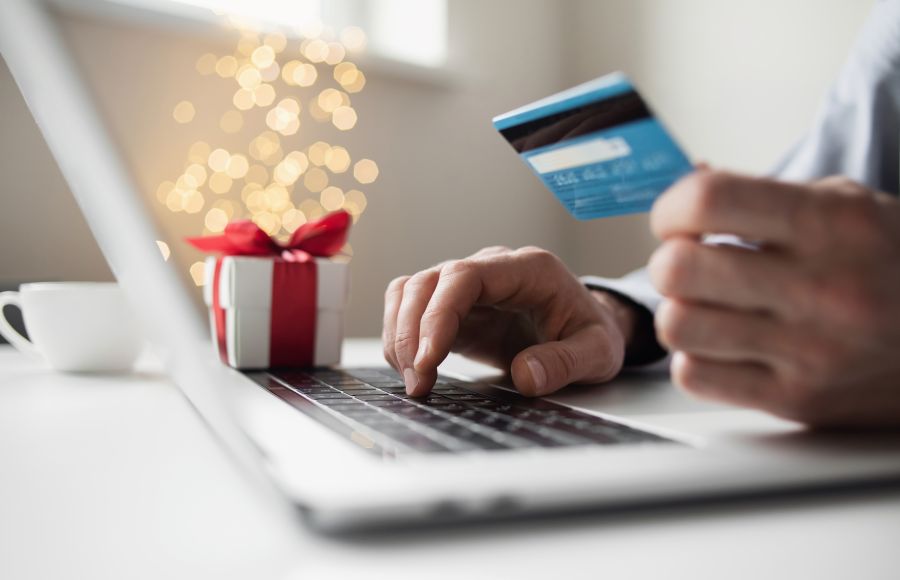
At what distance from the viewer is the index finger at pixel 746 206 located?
319 mm

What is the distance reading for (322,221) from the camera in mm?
875

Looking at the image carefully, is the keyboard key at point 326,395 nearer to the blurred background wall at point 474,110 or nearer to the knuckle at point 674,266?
the knuckle at point 674,266

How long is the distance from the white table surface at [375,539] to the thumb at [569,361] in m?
0.25

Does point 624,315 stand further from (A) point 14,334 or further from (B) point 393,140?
(B) point 393,140

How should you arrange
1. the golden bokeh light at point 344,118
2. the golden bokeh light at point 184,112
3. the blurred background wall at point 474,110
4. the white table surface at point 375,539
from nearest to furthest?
the white table surface at point 375,539
the blurred background wall at point 474,110
the golden bokeh light at point 184,112
the golden bokeh light at point 344,118

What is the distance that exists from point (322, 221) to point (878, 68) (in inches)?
23.9

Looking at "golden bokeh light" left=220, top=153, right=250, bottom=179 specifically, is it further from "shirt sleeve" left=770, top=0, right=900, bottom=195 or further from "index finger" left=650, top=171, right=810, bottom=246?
"index finger" left=650, top=171, right=810, bottom=246

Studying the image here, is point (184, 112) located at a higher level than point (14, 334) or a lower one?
higher

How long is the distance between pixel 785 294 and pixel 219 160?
1194 millimetres

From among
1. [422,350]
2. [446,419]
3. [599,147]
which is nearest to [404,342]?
[422,350]

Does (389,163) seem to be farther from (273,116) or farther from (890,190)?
(890,190)

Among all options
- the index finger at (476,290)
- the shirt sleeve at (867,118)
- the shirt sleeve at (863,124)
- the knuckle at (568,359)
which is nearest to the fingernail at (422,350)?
the index finger at (476,290)

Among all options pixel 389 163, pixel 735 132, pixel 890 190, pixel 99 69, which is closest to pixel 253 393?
pixel 890 190

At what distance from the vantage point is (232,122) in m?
1.38
